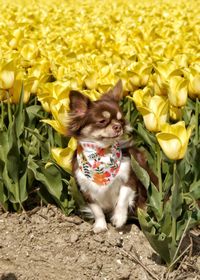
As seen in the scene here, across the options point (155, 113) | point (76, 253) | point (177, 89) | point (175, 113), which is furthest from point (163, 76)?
point (76, 253)

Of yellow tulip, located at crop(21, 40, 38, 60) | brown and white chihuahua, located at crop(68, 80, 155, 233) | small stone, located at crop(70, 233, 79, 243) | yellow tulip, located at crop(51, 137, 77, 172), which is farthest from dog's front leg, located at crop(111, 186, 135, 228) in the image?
yellow tulip, located at crop(21, 40, 38, 60)

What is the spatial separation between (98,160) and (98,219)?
40cm

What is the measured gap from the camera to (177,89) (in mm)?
3461

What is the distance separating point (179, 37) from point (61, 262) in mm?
3319

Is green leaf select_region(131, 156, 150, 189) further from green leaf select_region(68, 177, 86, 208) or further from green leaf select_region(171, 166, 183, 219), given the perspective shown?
green leaf select_region(68, 177, 86, 208)

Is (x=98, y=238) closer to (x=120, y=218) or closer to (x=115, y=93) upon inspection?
(x=120, y=218)

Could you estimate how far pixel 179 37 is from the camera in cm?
632

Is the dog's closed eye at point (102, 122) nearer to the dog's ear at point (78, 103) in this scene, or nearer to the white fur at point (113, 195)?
the dog's ear at point (78, 103)

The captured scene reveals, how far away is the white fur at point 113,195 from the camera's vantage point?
378 centimetres

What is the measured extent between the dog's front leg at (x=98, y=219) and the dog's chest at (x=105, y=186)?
4 cm

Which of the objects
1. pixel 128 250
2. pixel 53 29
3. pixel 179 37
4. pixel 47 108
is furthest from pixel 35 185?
pixel 53 29

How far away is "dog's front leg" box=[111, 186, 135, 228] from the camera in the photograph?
380 cm

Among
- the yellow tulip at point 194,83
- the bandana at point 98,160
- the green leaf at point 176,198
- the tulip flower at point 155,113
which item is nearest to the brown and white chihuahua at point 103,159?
the bandana at point 98,160

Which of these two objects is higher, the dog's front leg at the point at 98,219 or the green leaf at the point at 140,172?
the green leaf at the point at 140,172
